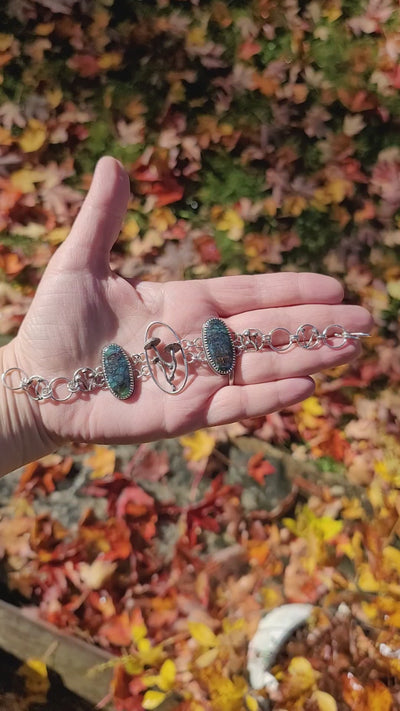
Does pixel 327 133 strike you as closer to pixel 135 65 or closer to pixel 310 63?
pixel 310 63

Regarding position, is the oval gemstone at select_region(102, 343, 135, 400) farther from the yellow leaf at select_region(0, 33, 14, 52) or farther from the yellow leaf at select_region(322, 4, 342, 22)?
the yellow leaf at select_region(322, 4, 342, 22)

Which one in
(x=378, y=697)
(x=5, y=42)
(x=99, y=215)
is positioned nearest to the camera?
(x=99, y=215)

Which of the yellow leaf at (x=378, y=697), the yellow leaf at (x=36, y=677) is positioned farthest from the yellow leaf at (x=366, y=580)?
the yellow leaf at (x=36, y=677)

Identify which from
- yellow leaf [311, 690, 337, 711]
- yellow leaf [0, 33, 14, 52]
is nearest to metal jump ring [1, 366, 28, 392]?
yellow leaf [311, 690, 337, 711]

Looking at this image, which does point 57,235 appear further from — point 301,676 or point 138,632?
point 301,676

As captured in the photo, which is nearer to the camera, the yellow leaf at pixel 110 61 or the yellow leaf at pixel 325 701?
the yellow leaf at pixel 325 701

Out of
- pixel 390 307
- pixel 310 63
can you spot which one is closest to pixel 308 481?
pixel 390 307

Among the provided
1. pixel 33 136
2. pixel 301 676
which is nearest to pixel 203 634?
pixel 301 676

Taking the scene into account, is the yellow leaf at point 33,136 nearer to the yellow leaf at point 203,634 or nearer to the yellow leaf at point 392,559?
the yellow leaf at point 203,634
